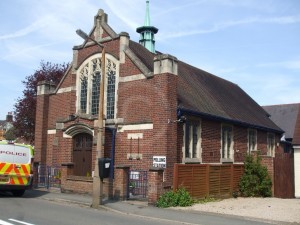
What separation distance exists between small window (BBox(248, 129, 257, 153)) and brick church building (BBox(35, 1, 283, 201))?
0.06 m

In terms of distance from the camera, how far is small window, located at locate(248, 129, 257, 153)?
24.2 metres

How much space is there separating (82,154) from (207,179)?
6421 millimetres

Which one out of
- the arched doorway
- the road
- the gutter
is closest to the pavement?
the road

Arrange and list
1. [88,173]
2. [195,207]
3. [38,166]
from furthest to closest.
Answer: [38,166] < [88,173] < [195,207]

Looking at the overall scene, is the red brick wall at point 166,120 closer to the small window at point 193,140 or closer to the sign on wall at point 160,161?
the sign on wall at point 160,161

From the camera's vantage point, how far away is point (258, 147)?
25.1 meters

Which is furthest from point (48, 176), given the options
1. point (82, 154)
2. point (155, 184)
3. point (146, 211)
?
point (146, 211)

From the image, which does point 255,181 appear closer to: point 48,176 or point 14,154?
point 48,176

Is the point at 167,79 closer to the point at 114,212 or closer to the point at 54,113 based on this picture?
the point at 114,212

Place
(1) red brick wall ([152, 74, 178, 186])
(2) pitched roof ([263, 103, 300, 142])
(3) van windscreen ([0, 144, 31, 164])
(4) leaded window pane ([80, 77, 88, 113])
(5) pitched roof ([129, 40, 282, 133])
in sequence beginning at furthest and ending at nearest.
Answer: (2) pitched roof ([263, 103, 300, 142]) → (4) leaded window pane ([80, 77, 88, 113]) → (5) pitched roof ([129, 40, 282, 133]) → (1) red brick wall ([152, 74, 178, 186]) → (3) van windscreen ([0, 144, 31, 164])

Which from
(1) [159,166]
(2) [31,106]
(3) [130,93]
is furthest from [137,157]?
(2) [31,106]

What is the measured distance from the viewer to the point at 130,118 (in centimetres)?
1817

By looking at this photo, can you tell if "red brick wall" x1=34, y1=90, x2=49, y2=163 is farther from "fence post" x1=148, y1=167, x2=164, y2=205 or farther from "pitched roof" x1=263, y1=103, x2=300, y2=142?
"pitched roof" x1=263, y1=103, x2=300, y2=142

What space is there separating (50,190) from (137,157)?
5010mm
